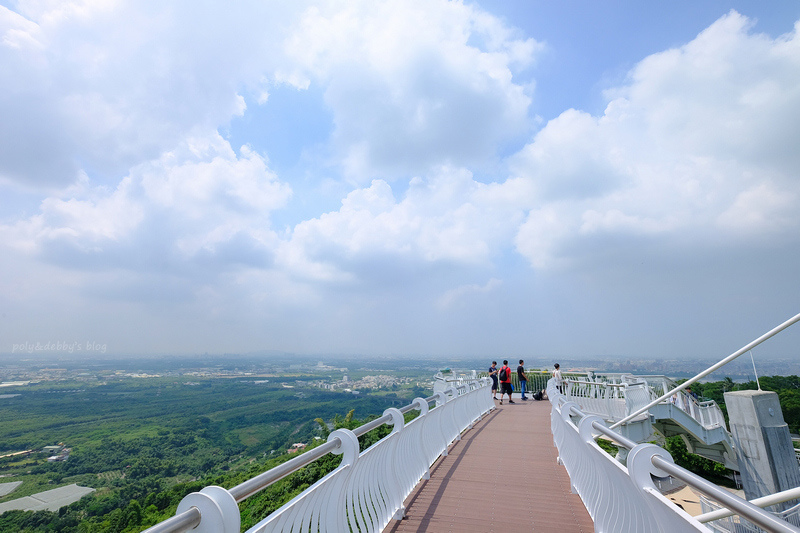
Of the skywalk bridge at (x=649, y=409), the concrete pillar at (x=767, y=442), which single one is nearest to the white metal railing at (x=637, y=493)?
the skywalk bridge at (x=649, y=409)

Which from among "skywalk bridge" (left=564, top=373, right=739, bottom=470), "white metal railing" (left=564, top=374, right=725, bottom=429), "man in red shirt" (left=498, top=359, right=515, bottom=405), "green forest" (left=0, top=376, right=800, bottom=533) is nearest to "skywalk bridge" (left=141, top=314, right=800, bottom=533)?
"white metal railing" (left=564, top=374, right=725, bottom=429)

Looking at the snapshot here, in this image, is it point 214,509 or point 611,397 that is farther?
point 611,397

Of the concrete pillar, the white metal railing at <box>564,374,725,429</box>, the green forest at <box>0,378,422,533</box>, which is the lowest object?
the green forest at <box>0,378,422,533</box>

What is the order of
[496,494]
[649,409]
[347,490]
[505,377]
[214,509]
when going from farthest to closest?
1. [505,377]
2. [649,409]
3. [496,494]
4. [347,490]
5. [214,509]

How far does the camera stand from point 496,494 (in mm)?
6113

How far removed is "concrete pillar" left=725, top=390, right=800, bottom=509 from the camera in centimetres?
1686

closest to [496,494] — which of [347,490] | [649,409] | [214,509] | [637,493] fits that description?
[347,490]

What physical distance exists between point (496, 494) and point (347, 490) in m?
3.35

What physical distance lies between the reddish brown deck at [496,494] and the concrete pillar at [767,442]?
13548 mm

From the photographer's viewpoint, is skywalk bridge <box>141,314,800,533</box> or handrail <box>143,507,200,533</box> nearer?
handrail <box>143,507,200,533</box>

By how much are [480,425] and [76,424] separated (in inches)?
3576

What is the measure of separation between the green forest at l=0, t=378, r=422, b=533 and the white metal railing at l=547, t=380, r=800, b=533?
14.5m

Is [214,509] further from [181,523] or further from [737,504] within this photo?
[737,504]

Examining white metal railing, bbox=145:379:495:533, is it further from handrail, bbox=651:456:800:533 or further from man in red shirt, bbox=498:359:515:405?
man in red shirt, bbox=498:359:515:405
